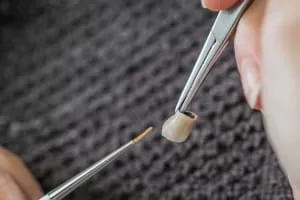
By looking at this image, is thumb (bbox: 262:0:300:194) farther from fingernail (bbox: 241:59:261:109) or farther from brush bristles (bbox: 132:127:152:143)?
brush bristles (bbox: 132:127:152:143)

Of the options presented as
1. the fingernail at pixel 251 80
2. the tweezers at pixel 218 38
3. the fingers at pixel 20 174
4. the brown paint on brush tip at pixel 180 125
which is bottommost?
the fingers at pixel 20 174

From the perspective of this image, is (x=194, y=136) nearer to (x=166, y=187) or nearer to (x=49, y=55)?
(x=166, y=187)

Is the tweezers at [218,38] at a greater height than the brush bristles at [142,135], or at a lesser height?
greater

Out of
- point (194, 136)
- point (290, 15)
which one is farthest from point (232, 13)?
point (194, 136)

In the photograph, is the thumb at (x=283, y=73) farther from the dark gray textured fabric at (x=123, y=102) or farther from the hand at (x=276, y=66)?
the dark gray textured fabric at (x=123, y=102)

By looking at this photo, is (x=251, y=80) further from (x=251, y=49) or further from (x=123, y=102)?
(x=123, y=102)

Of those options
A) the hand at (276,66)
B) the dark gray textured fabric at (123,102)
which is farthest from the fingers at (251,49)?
the dark gray textured fabric at (123,102)

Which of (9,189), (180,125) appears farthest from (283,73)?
(9,189)
